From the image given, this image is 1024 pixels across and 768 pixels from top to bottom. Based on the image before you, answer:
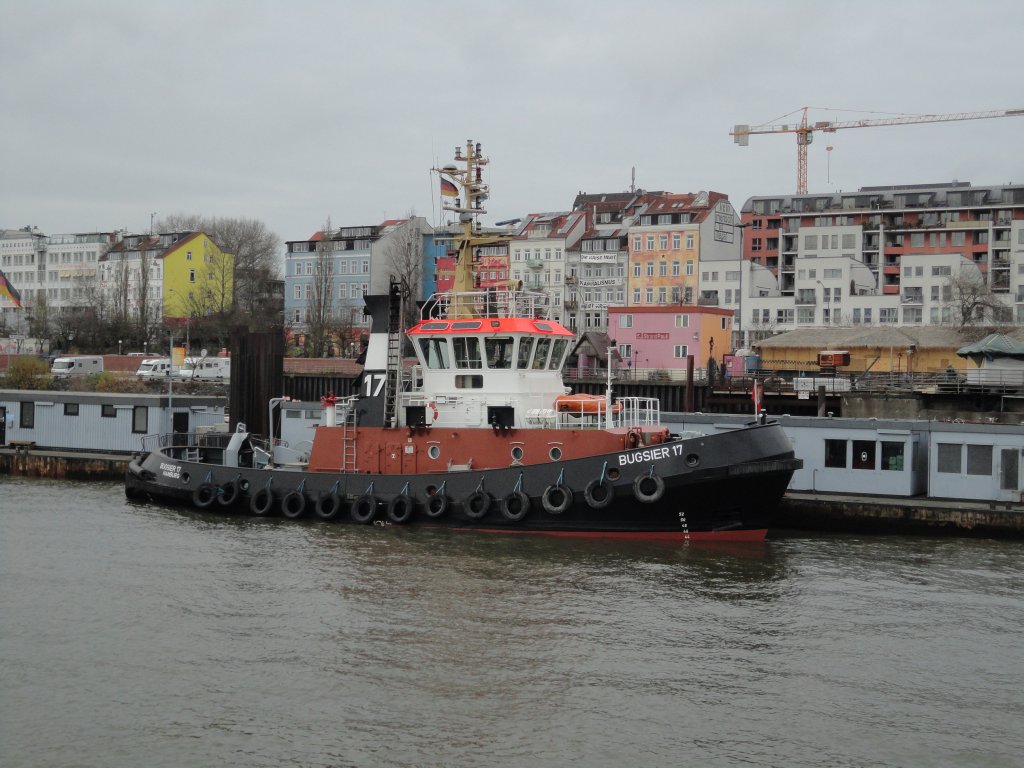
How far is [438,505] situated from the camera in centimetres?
2025

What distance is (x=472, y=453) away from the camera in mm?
20703

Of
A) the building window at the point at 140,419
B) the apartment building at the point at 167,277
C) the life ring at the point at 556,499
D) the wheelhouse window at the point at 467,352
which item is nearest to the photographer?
the life ring at the point at 556,499

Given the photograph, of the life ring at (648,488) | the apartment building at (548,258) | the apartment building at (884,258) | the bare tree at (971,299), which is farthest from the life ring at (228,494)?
the apartment building at (548,258)

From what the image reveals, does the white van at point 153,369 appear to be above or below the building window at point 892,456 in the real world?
above

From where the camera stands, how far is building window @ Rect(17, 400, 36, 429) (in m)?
32.2

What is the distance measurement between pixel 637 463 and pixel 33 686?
1035 centimetres

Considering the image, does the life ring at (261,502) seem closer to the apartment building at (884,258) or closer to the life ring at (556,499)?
the life ring at (556,499)

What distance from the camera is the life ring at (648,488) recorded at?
18.8 metres

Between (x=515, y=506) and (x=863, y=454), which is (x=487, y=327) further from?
(x=863, y=454)

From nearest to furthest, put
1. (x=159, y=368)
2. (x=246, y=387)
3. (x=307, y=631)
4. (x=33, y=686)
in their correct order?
(x=33, y=686) < (x=307, y=631) < (x=246, y=387) < (x=159, y=368)

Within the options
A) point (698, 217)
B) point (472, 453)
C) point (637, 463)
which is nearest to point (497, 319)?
point (472, 453)

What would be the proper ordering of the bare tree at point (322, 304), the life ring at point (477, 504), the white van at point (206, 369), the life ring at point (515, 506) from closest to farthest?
the life ring at point (515, 506) → the life ring at point (477, 504) → the white van at point (206, 369) → the bare tree at point (322, 304)

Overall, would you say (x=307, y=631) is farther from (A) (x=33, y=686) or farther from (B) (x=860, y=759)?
(B) (x=860, y=759)

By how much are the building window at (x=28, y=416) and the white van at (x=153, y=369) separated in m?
16.7
